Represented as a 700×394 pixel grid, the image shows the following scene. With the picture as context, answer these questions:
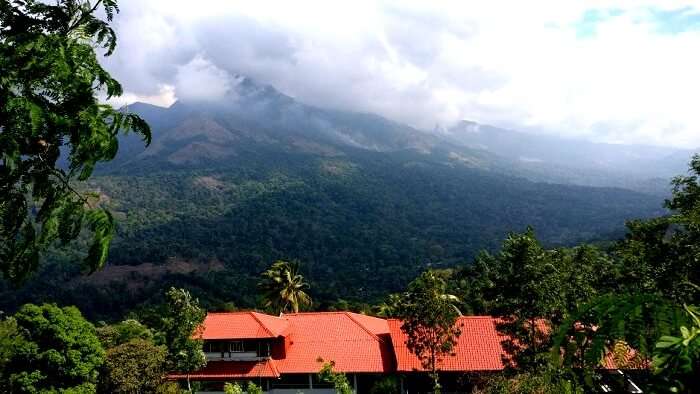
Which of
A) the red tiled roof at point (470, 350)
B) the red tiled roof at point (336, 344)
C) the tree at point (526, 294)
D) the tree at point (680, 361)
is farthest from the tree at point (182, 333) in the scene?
the tree at point (680, 361)

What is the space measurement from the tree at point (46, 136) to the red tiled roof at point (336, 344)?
115ft

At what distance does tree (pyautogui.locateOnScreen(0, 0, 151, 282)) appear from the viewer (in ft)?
15.0

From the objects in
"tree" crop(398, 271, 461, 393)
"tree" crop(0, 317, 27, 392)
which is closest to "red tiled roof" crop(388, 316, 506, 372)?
"tree" crop(398, 271, 461, 393)

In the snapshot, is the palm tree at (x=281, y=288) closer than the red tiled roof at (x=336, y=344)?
No

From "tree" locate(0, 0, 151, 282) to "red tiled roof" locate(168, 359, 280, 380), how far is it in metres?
36.2

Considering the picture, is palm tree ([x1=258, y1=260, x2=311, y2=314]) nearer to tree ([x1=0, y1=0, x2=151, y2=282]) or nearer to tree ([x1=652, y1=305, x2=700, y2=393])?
tree ([x1=0, y1=0, x2=151, y2=282])

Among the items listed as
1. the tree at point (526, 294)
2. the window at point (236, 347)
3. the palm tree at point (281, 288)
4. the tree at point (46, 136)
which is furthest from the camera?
the palm tree at point (281, 288)

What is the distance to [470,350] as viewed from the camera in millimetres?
39000

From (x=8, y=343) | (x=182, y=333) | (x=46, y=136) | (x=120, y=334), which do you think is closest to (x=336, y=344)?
(x=182, y=333)

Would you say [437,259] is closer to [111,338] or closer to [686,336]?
[111,338]

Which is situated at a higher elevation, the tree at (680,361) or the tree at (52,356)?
the tree at (680,361)

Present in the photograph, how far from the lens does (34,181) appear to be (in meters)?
4.88

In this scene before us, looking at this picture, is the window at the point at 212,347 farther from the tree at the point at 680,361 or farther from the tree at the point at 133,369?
the tree at the point at 680,361

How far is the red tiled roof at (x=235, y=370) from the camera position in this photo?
38.9 m
